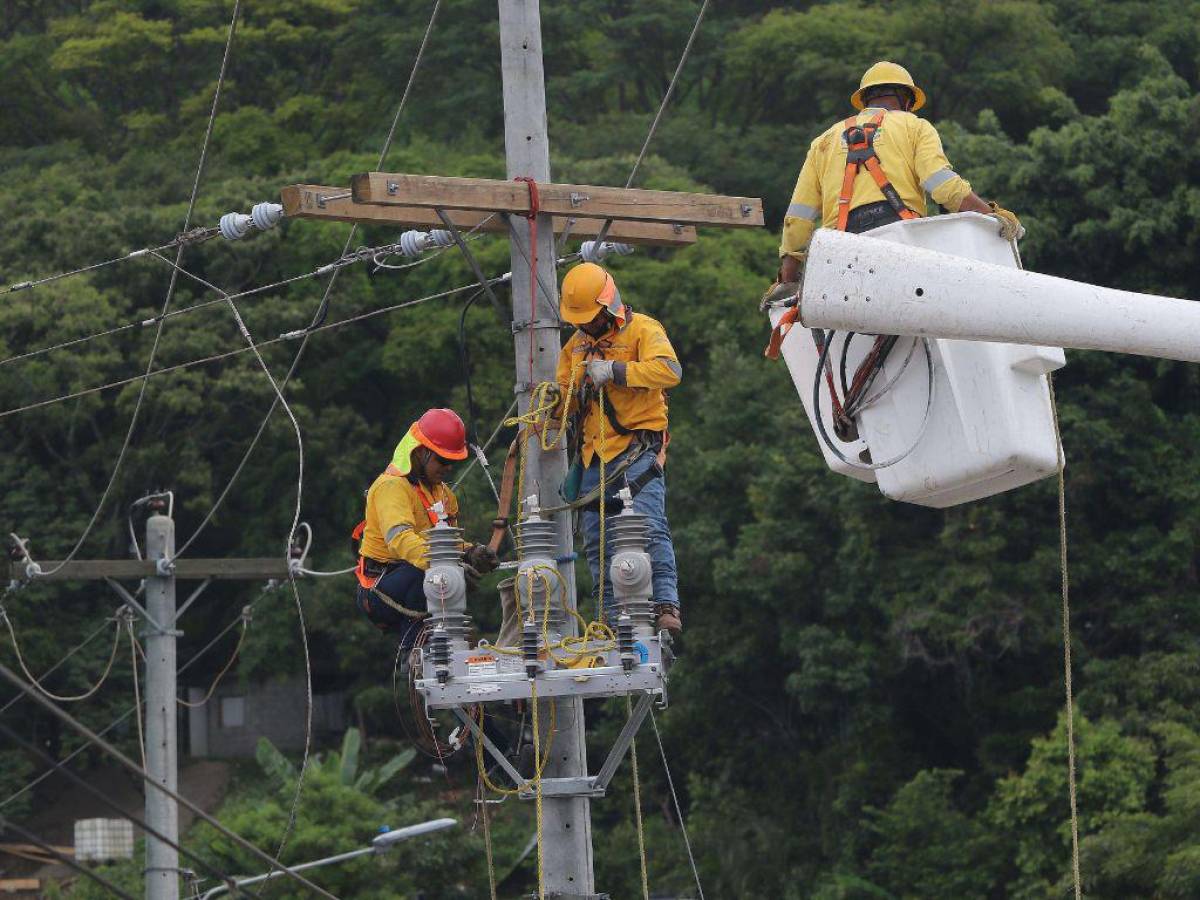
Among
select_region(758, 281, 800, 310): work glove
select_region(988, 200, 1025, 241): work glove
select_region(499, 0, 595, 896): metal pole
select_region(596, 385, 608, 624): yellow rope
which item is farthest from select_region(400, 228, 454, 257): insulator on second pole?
select_region(988, 200, 1025, 241): work glove

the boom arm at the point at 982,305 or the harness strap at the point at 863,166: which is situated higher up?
the harness strap at the point at 863,166

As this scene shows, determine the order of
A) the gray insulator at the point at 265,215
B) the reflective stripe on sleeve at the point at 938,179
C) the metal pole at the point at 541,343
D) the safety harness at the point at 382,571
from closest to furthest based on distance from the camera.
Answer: the reflective stripe on sleeve at the point at 938,179, the metal pole at the point at 541,343, the safety harness at the point at 382,571, the gray insulator at the point at 265,215

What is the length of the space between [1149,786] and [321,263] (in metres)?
21.3

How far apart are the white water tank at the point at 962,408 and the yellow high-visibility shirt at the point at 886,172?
0.33 m

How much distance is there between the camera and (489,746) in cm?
1281

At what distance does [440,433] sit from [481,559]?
84 centimetres

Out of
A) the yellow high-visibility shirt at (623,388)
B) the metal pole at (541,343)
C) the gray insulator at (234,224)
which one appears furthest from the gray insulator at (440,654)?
the gray insulator at (234,224)

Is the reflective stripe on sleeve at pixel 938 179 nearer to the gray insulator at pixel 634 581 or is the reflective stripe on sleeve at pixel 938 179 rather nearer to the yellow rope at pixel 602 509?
the yellow rope at pixel 602 509

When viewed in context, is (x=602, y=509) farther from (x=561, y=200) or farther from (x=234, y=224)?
(x=234, y=224)

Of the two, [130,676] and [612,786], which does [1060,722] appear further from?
[130,676]

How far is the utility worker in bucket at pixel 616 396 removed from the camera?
41.9ft

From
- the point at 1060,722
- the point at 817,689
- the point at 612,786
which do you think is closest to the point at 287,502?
the point at 612,786

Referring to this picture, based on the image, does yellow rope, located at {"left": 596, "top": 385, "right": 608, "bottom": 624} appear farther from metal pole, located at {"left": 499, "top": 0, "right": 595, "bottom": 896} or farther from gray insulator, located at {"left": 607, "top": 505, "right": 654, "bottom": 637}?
gray insulator, located at {"left": 607, "top": 505, "right": 654, "bottom": 637}

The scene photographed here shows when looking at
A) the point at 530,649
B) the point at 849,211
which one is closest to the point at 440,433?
the point at 530,649
